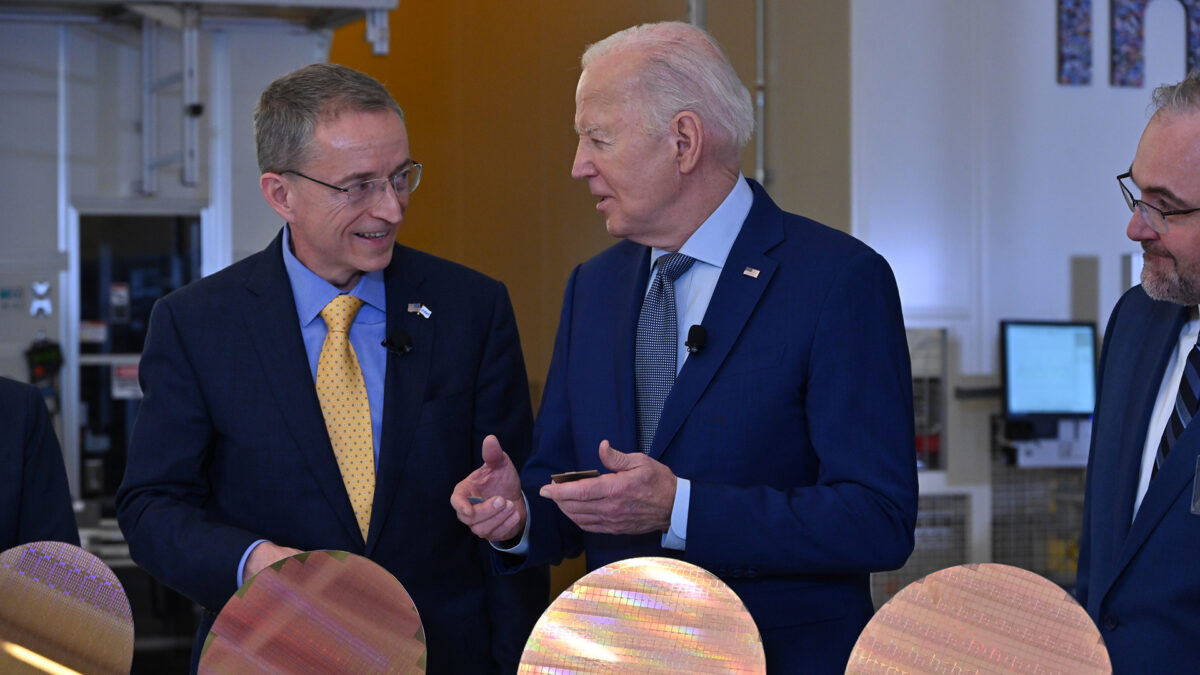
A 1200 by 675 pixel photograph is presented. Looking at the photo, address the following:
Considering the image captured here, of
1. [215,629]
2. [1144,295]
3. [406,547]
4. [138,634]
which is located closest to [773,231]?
[1144,295]

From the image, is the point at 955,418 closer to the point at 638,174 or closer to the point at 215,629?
the point at 638,174

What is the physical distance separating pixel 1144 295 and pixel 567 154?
3.44 metres

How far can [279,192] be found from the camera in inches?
80.6

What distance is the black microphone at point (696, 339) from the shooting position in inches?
68.7

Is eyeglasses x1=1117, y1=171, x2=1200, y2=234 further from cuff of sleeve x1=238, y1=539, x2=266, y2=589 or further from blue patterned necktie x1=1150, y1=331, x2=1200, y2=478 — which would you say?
cuff of sleeve x1=238, y1=539, x2=266, y2=589

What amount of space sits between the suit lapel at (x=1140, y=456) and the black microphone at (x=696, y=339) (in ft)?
2.17

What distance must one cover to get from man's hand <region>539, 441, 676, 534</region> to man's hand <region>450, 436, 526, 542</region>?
0.16 metres

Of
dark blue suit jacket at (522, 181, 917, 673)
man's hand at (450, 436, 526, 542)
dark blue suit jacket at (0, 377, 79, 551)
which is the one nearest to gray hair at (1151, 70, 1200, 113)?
dark blue suit jacket at (522, 181, 917, 673)

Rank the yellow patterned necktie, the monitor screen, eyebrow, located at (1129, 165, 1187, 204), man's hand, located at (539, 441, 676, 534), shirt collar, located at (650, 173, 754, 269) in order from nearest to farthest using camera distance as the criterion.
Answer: man's hand, located at (539, 441, 676, 534) → eyebrow, located at (1129, 165, 1187, 204) → shirt collar, located at (650, 173, 754, 269) → the yellow patterned necktie → the monitor screen

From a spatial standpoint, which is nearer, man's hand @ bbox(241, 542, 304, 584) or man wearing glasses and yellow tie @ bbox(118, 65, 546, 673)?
man's hand @ bbox(241, 542, 304, 584)

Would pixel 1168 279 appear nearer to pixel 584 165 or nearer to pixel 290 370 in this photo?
pixel 584 165

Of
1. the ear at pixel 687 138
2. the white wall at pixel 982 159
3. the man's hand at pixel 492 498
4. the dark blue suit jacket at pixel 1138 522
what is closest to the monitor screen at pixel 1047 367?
the white wall at pixel 982 159

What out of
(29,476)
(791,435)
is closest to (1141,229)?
(791,435)

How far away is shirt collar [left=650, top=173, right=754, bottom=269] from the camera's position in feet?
6.06
